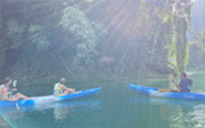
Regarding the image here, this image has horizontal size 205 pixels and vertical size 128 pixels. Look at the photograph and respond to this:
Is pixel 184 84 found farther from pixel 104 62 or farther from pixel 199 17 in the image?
pixel 199 17

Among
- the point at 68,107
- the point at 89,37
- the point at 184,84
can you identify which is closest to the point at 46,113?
the point at 68,107

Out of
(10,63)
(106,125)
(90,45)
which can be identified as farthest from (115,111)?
(10,63)

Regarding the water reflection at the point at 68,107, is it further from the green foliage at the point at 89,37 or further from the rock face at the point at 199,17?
the rock face at the point at 199,17

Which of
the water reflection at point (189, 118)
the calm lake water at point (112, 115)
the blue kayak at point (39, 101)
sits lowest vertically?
the water reflection at point (189, 118)

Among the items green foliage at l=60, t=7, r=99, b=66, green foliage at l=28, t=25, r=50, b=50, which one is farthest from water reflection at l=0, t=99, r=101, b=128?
green foliage at l=28, t=25, r=50, b=50

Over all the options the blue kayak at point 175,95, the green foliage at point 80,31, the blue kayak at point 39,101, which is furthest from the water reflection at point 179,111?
the green foliage at point 80,31

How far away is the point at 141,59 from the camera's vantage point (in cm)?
2489

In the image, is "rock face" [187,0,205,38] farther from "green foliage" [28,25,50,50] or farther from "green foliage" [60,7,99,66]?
"green foliage" [28,25,50,50]

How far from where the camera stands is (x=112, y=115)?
780 centimetres

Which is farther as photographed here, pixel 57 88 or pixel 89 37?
pixel 89 37

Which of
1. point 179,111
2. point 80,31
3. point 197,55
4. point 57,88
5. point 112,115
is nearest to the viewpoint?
point 112,115

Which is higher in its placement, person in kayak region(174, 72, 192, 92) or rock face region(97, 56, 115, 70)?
rock face region(97, 56, 115, 70)

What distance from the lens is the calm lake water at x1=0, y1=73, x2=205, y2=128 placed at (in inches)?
267

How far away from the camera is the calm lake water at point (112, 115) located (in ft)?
22.2
